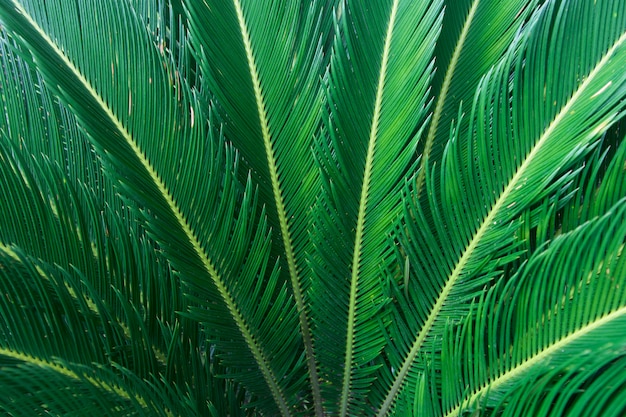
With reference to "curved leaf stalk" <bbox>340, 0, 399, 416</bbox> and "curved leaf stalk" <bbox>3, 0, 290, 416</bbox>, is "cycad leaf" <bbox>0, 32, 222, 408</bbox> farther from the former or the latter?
"curved leaf stalk" <bbox>340, 0, 399, 416</bbox>

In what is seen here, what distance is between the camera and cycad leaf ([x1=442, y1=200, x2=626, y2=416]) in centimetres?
75

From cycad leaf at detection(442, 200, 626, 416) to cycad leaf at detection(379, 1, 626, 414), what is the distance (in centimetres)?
7

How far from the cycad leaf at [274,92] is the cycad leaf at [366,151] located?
6 centimetres

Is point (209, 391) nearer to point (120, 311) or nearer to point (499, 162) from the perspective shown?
point (120, 311)

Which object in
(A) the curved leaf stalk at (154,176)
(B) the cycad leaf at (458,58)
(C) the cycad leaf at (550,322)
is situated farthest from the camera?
(B) the cycad leaf at (458,58)

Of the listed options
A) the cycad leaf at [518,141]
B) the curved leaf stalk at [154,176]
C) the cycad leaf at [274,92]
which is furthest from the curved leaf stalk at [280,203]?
the cycad leaf at [518,141]

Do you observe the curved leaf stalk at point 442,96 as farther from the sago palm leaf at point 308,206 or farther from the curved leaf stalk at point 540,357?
the curved leaf stalk at point 540,357

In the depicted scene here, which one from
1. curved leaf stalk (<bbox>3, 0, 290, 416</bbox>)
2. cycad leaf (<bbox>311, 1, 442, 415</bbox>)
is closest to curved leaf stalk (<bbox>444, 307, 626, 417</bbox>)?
cycad leaf (<bbox>311, 1, 442, 415</bbox>)

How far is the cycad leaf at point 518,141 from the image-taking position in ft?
2.86

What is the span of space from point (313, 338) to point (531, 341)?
0.49 meters

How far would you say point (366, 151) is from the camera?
41.8 inches

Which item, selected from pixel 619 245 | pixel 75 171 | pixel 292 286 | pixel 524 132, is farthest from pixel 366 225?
pixel 75 171

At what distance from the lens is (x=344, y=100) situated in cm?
102

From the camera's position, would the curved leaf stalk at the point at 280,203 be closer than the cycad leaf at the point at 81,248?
No
